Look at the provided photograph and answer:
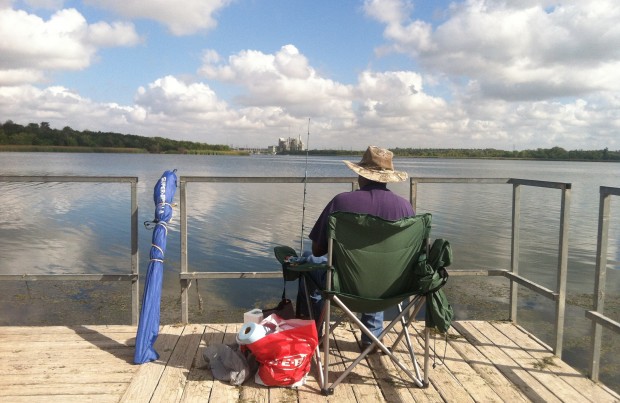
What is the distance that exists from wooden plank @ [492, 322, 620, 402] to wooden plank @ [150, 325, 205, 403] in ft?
7.70

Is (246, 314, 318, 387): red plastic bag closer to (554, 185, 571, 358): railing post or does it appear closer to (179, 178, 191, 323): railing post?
(179, 178, 191, 323): railing post

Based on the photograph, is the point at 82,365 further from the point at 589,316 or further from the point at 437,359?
the point at 589,316

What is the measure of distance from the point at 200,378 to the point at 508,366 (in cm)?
200

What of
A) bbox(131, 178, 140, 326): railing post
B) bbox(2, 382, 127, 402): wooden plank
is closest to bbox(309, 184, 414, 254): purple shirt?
bbox(2, 382, 127, 402): wooden plank

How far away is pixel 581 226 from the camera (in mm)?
14969

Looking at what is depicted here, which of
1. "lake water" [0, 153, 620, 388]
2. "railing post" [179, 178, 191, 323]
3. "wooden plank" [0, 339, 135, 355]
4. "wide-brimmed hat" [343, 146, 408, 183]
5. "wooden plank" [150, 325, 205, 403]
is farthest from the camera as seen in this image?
"lake water" [0, 153, 620, 388]

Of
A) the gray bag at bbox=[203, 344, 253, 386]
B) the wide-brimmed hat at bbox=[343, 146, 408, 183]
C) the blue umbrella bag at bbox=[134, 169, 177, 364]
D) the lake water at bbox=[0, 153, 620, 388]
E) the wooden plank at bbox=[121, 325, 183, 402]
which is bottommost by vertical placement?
the lake water at bbox=[0, 153, 620, 388]

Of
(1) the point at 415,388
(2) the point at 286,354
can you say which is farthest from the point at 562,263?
(2) the point at 286,354

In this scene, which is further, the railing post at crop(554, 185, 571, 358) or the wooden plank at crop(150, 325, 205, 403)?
the railing post at crop(554, 185, 571, 358)

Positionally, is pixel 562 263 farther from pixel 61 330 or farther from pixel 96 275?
pixel 61 330

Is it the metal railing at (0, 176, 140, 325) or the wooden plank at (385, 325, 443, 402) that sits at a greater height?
the metal railing at (0, 176, 140, 325)

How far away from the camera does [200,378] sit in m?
→ 3.10

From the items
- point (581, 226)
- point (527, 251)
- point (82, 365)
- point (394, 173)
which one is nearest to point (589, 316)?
point (394, 173)

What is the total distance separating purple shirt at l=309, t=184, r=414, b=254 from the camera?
297 cm
